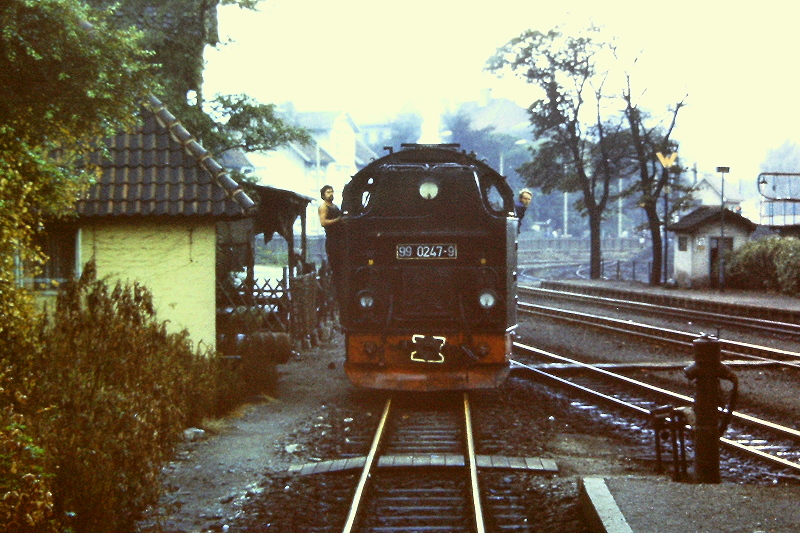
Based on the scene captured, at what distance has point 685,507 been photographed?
6.46 metres

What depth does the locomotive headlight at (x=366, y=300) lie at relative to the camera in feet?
37.1

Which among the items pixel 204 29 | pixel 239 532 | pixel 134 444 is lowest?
pixel 239 532

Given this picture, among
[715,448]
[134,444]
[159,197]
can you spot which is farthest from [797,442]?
[159,197]

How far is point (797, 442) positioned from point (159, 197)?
8.35 meters

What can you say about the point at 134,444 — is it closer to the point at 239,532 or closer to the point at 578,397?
the point at 239,532

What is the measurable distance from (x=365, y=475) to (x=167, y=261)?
6034 millimetres

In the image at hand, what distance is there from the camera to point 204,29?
19422 millimetres

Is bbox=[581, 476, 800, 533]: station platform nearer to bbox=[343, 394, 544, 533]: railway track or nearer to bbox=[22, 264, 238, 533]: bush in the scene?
bbox=[343, 394, 544, 533]: railway track

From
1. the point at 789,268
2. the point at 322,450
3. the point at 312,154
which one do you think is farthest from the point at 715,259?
the point at 312,154

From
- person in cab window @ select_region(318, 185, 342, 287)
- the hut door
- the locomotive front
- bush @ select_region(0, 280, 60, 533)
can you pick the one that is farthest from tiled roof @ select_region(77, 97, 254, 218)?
the hut door

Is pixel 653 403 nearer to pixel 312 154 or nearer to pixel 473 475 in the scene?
pixel 473 475

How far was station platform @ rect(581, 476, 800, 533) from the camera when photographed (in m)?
6.02

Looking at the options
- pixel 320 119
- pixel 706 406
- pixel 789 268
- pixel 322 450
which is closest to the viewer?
pixel 706 406

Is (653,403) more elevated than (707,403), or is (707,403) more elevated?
(707,403)
